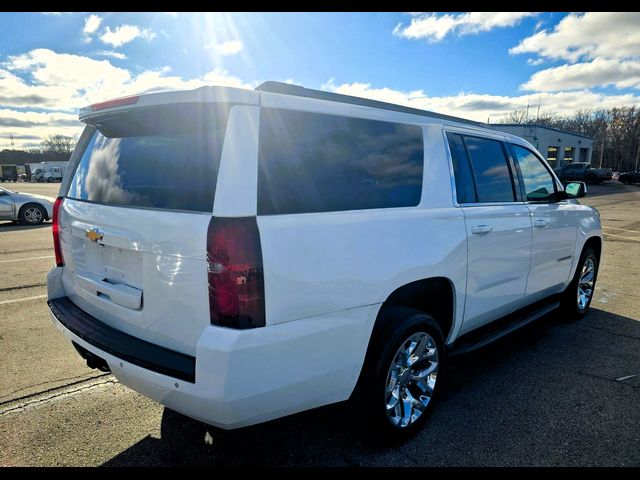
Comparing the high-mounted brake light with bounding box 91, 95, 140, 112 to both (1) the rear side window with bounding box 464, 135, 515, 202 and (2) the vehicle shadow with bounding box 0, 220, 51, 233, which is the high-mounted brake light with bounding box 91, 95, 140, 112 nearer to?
(1) the rear side window with bounding box 464, 135, 515, 202

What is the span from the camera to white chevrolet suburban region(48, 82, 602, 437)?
1.89 meters

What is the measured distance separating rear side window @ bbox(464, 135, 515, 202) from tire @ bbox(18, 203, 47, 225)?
1473 centimetres

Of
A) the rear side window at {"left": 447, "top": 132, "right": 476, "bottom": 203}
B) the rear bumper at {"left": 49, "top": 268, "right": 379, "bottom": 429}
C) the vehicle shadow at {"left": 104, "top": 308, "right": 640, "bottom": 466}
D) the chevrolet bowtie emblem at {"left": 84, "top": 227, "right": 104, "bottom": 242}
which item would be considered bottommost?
the vehicle shadow at {"left": 104, "top": 308, "right": 640, "bottom": 466}

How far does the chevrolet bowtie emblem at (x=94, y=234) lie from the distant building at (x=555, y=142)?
1521 inches

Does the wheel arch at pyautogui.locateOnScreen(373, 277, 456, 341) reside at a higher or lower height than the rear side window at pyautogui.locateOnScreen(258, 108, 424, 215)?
lower

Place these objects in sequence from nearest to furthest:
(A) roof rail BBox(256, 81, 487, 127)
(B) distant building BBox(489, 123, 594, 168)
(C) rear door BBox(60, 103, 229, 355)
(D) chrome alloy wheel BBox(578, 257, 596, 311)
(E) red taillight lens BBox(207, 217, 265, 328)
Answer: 1. (E) red taillight lens BBox(207, 217, 265, 328)
2. (C) rear door BBox(60, 103, 229, 355)
3. (A) roof rail BBox(256, 81, 487, 127)
4. (D) chrome alloy wheel BBox(578, 257, 596, 311)
5. (B) distant building BBox(489, 123, 594, 168)

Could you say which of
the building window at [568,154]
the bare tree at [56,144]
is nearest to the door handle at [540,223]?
the building window at [568,154]

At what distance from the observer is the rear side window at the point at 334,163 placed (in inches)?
78.8

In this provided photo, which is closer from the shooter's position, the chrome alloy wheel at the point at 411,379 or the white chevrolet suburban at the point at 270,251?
the white chevrolet suburban at the point at 270,251

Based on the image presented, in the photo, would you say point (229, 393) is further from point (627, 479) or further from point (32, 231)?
point (32, 231)

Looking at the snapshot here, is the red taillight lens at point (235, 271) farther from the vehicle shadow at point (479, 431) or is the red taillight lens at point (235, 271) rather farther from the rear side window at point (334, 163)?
the vehicle shadow at point (479, 431)

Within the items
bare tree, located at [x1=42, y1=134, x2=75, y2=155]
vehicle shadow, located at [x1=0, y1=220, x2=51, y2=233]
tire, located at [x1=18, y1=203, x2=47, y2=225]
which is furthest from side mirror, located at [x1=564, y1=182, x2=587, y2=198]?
bare tree, located at [x1=42, y1=134, x2=75, y2=155]

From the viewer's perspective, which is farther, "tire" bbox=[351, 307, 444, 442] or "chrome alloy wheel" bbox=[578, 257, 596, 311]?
"chrome alloy wheel" bbox=[578, 257, 596, 311]

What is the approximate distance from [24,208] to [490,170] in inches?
584
